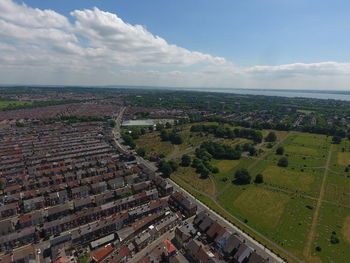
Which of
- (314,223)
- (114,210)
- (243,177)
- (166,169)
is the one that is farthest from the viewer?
(166,169)

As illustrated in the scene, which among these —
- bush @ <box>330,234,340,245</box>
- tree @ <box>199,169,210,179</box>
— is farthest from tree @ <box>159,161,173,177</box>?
bush @ <box>330,234,340,245</box>

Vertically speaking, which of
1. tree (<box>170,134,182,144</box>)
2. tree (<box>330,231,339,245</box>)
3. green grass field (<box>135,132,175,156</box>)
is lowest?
green grass field (<box>135,132,175,156</box>)

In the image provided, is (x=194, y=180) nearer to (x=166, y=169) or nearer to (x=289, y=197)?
(x=166, y=169)

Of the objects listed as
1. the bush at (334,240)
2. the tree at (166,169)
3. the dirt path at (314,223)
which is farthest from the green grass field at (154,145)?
the bush at (334,240)

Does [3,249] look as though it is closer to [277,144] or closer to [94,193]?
[94,193]

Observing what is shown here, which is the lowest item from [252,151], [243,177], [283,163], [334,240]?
[334,240]

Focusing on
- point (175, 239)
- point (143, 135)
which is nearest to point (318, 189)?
point (175, 239)

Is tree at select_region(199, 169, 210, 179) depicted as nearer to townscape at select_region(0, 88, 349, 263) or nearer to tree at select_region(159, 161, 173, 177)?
townscape at select_region(0, 88, 349, 263)

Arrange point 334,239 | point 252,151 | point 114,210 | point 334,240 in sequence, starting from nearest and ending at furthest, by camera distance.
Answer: point 334,240, point 334,239, point 114,210, point 252,151

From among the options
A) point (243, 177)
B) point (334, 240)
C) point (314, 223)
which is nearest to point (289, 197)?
point (314, 223)

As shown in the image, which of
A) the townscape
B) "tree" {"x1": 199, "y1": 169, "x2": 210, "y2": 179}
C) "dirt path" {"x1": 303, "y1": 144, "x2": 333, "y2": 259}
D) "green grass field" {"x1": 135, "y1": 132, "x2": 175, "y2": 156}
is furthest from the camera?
"green grass field" {"x1": 135, "y1": 132, "x2": 175, "y2": 156}

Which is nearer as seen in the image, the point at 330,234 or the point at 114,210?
the point at 330,234
